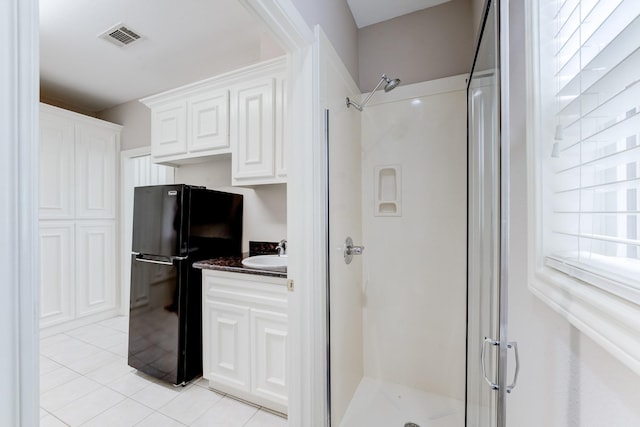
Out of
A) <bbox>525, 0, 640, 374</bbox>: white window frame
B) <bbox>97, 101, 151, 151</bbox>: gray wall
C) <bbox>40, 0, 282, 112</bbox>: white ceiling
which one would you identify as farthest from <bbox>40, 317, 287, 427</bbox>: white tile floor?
<bbox>40, 0, 282, 112</bbox>: white ceiling

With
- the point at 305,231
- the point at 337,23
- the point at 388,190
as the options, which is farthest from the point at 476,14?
the point at 305,231

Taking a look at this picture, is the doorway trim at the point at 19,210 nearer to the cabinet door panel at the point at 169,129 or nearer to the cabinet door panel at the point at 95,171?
the cabinet door panel at the point at 169,129

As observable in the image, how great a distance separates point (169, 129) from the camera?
2447 millimetres

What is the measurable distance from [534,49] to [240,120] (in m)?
1.84

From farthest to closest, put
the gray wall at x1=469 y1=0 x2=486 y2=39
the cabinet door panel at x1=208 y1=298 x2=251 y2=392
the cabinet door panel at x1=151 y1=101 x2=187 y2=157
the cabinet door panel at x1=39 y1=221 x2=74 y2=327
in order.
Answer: the cabinet door panel at x1=39 y1=221 x2=74 y2=327, the cabinet door panel at x1=151 y1=101 x2=187 y2=157, the cabinet door panel at x1=208 y1=298 x2=251 y2=392, the gray wall at x1=469 y1=0 x2=486 y2=39

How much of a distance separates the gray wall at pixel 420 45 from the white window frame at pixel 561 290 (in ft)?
3.95

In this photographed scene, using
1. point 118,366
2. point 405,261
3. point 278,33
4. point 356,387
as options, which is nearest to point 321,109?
point 278,33

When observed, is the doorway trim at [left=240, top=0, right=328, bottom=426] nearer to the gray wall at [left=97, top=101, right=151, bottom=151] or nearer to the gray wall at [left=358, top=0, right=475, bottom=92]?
the gray wall at [left=358, top=0, right=475, bottom=92]

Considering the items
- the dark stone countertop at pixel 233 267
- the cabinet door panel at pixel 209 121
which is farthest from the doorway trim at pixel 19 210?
the cabinet door panel at pixel 209 121

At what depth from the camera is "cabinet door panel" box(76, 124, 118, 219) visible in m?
3.21

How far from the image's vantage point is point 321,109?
1.30 m

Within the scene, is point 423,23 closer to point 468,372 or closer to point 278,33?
point 278,33

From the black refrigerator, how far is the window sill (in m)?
2.02

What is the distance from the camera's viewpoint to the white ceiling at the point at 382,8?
1.85m
